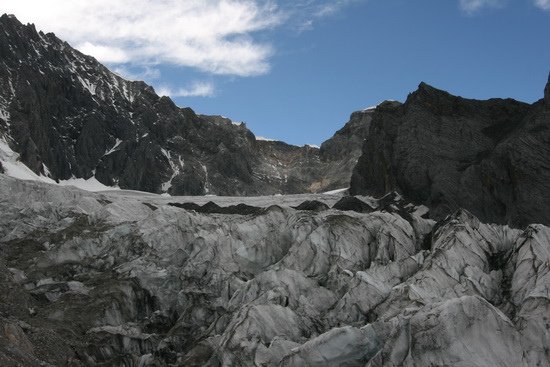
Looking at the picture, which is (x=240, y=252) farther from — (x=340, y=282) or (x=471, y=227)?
(x=471, y=227)

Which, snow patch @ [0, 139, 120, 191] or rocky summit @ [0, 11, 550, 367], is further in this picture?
snow patch @ [0, 139, 120, 191]

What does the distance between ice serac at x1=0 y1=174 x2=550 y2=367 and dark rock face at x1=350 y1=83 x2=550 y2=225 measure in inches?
840

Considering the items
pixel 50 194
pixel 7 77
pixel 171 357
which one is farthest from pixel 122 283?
pixel 7 77

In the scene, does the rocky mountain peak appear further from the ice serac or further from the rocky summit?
the ice serac

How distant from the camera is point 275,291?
43156 mm

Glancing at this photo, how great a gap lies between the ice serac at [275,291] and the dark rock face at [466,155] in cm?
2134

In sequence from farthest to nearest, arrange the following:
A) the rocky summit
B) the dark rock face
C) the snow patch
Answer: the snow patch, the dark rock face, the rocky summit

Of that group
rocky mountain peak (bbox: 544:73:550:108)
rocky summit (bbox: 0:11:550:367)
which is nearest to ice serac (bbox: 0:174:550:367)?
rocky summit (bbox: 0:11:550:367)

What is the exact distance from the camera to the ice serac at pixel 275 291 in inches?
1241

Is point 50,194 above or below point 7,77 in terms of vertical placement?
below

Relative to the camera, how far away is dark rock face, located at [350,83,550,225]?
7800cm

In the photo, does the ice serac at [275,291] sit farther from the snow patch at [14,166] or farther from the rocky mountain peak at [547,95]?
the snow patch at [14,166]

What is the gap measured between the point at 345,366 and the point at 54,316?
23.7m

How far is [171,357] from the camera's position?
134ft
